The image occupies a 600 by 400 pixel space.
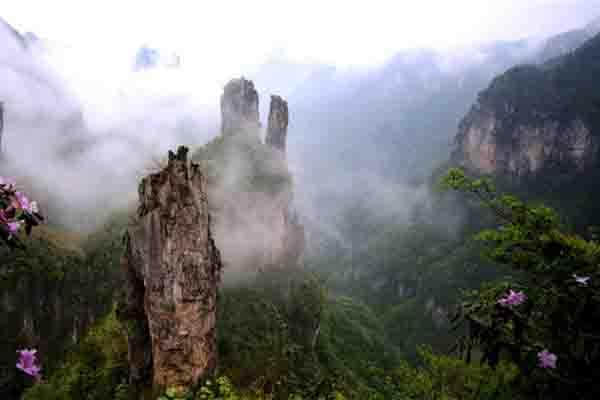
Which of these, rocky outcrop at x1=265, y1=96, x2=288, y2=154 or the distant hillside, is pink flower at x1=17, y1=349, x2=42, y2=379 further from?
the distant hillside

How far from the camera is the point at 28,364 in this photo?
3533 millimetres

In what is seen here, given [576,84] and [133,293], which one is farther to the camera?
[576,84]

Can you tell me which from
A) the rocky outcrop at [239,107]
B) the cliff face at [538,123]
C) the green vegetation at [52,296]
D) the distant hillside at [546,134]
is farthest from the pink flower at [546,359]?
the cliff face at [538,123]

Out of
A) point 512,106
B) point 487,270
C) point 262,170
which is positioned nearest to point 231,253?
point 262,170

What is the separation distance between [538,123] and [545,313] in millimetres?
146321

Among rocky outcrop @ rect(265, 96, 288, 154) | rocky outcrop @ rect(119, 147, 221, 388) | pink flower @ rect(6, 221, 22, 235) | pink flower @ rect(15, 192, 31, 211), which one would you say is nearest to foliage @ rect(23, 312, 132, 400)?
rocky outcrop @ rect(119, 147, 221, 388)

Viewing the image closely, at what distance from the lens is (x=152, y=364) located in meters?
19.0

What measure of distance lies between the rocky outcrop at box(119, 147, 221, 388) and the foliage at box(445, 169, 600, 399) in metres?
13.9

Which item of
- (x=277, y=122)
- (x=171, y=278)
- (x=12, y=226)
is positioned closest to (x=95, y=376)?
(x=171, y=278)

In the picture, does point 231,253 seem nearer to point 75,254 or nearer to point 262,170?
point 262,170

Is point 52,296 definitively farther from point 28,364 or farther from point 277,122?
point 28,364

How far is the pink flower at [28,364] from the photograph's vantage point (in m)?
3.43

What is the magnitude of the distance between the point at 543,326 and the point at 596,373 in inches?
40.0

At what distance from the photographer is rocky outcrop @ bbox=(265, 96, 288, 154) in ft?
266
